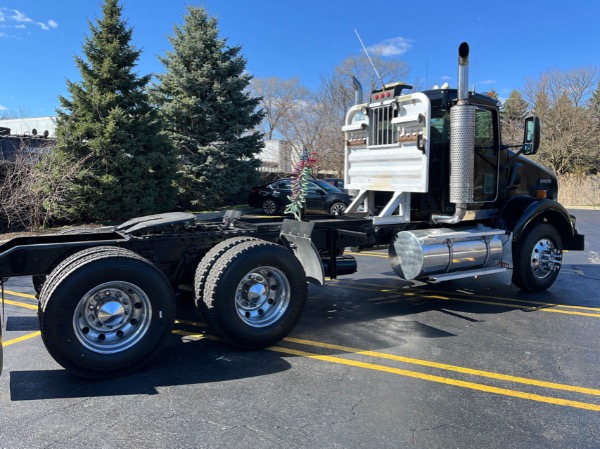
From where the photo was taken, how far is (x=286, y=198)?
1892 cm

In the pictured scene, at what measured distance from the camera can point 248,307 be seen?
186 inches

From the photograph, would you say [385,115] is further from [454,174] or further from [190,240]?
A: [190,240]

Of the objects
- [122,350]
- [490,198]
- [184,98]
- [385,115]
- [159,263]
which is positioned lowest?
[122,350]

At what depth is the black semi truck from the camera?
399 centimetres

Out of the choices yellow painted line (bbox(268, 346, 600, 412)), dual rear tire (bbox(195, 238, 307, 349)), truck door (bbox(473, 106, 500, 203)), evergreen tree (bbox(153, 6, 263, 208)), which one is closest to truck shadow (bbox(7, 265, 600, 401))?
yellow painted line (bbox(268, 346, 600, 412))

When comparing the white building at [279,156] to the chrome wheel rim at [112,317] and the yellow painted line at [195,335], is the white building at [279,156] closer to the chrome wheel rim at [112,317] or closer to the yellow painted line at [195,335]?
the yellow painted line at [195,335]

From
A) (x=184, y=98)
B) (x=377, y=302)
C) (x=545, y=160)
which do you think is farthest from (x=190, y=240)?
(x=545, y=160)

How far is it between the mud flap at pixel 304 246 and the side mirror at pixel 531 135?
3.56 meters

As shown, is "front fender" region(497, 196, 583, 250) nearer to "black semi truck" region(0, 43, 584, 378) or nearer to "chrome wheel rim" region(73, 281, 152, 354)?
"black semi truck" region(0, 43, 584, 378)

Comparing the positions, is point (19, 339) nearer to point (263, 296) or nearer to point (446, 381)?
point (263, 296)

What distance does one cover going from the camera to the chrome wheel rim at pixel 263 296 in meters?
4.66

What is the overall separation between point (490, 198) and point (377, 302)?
229cm

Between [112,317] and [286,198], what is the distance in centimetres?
1505

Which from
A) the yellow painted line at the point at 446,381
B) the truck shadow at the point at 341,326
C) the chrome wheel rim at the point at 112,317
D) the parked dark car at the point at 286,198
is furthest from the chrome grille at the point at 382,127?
the parked dark car at the point at 286,198
